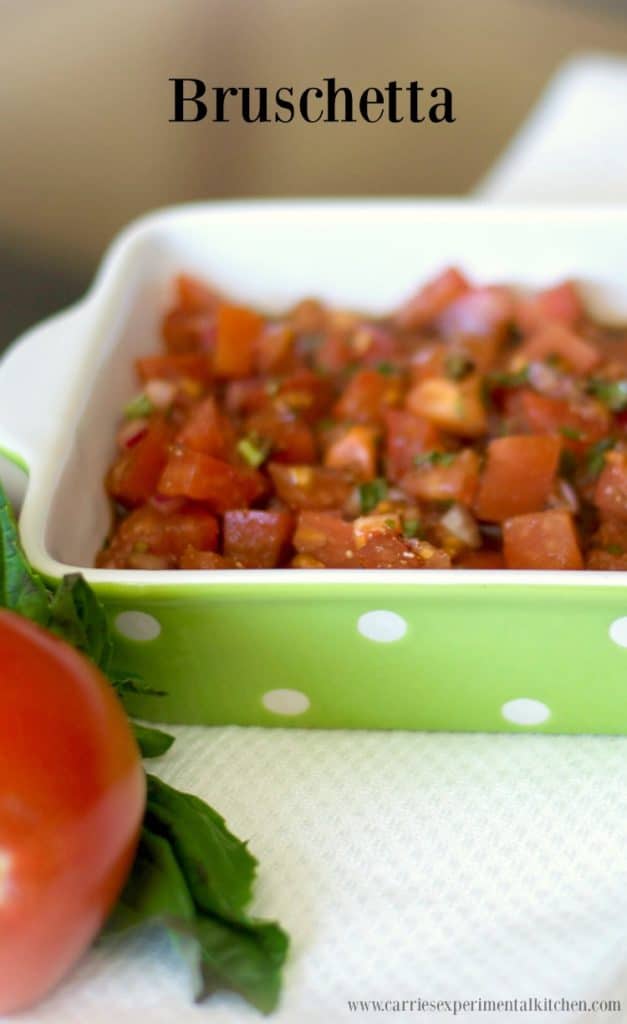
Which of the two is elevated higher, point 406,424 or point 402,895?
point 406,424

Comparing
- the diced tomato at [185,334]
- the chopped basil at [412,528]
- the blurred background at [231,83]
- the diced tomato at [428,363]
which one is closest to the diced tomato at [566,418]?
the diced tomato at [428,363]

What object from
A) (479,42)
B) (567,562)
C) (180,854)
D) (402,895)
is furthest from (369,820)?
(479,42)

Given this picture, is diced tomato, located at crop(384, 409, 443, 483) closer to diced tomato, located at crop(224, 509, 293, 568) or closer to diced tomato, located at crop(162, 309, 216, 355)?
diced tomato, located at crop(224, 509, 293, 568)

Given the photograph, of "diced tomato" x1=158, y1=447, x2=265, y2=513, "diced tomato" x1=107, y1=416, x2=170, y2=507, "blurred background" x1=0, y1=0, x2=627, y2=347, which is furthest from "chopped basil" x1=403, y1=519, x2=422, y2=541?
"blurred background" x1=0, y1=0, x2=627, y2=347

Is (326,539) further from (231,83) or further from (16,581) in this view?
(231,83)

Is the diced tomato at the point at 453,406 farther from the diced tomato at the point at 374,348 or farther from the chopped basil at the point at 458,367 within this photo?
the diced tomato at the point at 374,348

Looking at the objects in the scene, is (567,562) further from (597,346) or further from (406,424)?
(597,346)
